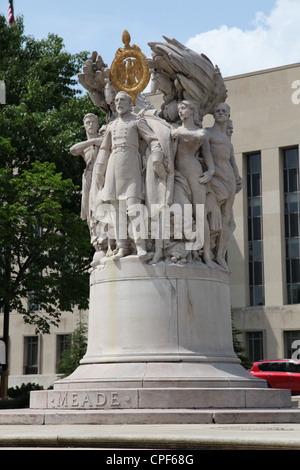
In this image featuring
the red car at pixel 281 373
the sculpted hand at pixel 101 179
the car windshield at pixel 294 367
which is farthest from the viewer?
the car windshield at pixel 294 367

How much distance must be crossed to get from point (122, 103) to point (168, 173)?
163 cm

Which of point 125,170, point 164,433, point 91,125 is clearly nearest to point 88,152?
point 91,125

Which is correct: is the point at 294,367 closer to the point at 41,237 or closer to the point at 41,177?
the point at 41,237

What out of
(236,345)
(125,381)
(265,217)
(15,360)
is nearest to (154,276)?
(125,381)

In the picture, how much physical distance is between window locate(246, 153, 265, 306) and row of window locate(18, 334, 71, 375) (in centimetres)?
1567

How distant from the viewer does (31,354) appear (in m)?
59.9

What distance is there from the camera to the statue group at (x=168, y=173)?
43.9 feet

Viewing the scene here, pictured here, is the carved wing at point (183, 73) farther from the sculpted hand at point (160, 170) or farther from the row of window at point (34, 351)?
the row of window at point (34, 351)

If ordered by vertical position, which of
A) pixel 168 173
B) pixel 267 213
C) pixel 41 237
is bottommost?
pixel 168 173

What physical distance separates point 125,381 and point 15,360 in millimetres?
49541

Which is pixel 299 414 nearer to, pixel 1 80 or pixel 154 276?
pixel 154 276

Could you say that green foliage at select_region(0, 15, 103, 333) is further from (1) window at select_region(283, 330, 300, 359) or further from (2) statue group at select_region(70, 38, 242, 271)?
(1) window at select_region(283, 330, 300, 359)

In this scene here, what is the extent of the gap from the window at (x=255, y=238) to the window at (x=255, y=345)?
6.86 feet

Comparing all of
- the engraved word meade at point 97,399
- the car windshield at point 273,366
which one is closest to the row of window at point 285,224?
the car windshield at point 273,366
